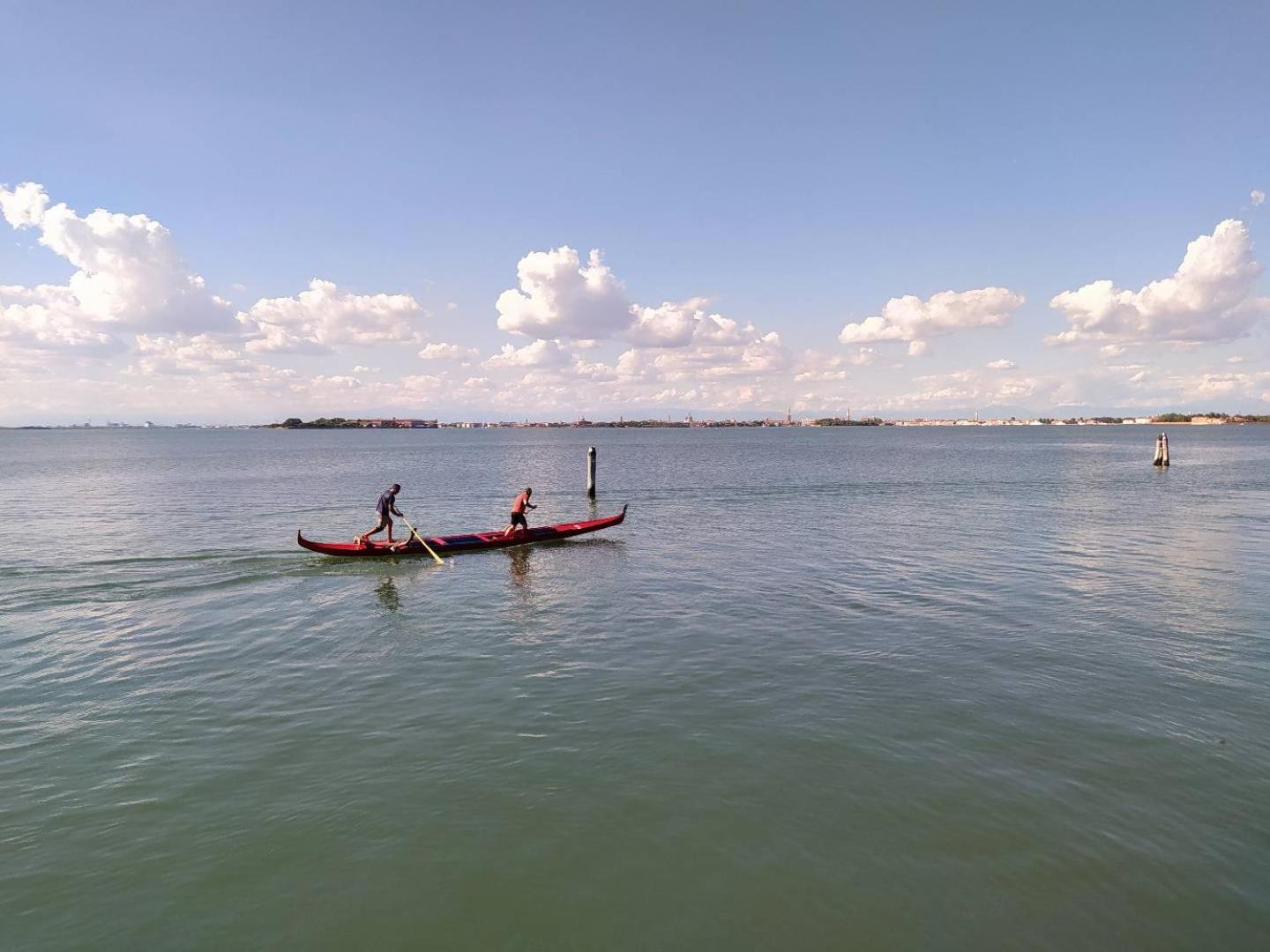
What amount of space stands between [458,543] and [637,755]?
1825 cm

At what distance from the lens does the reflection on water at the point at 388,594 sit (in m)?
20.4

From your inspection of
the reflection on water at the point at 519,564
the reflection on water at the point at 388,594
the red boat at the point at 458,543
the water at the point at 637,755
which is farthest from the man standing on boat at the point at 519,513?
the reflection on water at the point at 388,594

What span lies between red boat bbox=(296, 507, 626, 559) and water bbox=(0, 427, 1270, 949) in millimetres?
1038

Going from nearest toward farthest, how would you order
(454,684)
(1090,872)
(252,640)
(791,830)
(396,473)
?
1. (1090,872)
2. (791,830)
3. (454,684)
4. (252,640)
5. (396,473)

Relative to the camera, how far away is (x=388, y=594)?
21781mm

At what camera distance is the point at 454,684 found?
14000 mm

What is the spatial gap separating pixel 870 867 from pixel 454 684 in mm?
8447

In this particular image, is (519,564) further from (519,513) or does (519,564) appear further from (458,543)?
(519,513)

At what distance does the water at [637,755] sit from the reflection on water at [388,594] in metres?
0.17

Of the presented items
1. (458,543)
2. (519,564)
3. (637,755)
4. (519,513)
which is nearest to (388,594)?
(519,564)

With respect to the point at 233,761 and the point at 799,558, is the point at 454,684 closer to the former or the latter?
the point at 233,761

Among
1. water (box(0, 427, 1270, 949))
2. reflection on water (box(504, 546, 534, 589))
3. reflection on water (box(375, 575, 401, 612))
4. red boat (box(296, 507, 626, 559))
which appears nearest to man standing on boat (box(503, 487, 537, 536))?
red boat (box(296, 507, 626, 559))

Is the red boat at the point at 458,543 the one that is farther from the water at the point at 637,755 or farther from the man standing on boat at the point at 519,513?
the water at the point at 637,755

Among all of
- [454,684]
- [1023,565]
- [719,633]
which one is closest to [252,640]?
[454,684]
